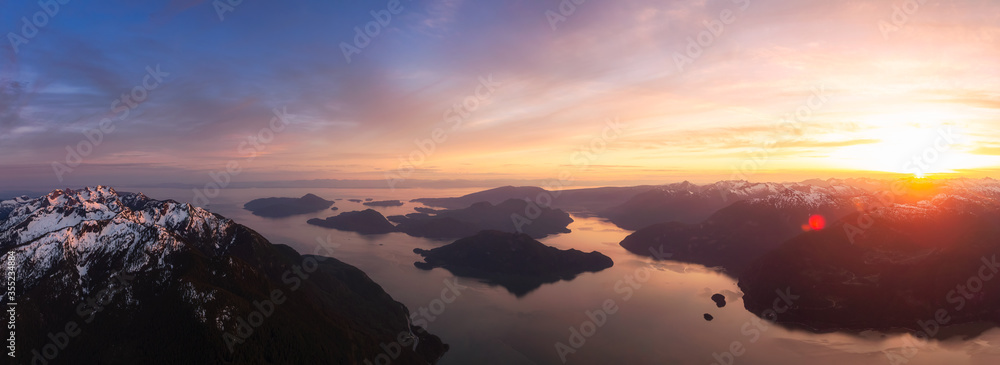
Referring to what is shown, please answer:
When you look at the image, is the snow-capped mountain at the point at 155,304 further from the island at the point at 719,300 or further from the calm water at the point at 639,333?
the island at the point at 719,300

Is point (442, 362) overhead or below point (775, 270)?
below

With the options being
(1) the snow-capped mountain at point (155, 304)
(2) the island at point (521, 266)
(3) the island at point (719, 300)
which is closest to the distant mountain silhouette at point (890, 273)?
(3) the island at point (719, 300)

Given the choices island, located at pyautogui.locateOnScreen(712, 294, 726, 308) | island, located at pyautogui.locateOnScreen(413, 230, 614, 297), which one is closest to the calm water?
island, located at pyautogui.locateOnScreen(712, 294, 726, 308)

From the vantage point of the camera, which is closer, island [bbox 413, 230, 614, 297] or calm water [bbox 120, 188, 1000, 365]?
calm water [bbox 120, 188, 1000, 365]

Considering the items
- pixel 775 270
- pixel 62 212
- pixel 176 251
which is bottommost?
pixel 775 270

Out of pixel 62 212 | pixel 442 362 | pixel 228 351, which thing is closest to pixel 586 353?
pixel 442 362

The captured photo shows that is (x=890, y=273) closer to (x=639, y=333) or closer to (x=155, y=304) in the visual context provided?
(x=639, y=333)

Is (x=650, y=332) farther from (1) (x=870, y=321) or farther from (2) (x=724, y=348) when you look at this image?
(1) (x=870, y=321)

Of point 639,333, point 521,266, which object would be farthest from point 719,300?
point 521,266

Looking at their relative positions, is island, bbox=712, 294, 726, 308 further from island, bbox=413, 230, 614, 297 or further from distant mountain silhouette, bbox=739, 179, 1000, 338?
island, bbox=413, 230, 614, 297
